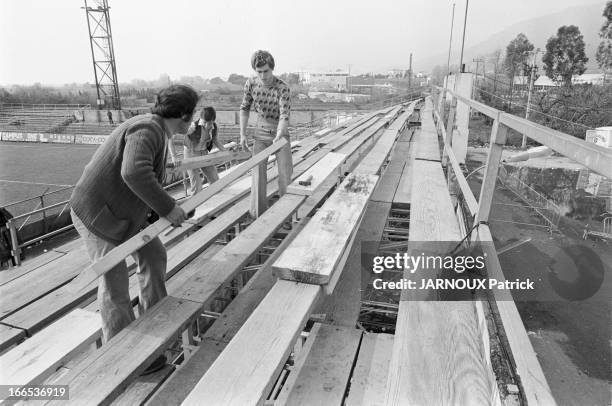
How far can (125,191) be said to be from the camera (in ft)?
7.58

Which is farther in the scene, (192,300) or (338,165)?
(338,165)

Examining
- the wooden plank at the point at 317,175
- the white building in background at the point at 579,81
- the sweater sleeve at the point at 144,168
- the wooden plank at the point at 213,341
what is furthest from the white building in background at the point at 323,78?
the sweater sleeve at the point at 144,168

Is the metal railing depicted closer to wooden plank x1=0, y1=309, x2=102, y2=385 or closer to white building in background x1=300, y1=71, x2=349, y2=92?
wooden plank x1=0, y1=309, x2=102, y2=385

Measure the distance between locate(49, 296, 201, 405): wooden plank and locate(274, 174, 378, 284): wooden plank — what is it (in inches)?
26.5

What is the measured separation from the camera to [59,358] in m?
2.19

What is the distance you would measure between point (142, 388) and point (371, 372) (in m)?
1.35

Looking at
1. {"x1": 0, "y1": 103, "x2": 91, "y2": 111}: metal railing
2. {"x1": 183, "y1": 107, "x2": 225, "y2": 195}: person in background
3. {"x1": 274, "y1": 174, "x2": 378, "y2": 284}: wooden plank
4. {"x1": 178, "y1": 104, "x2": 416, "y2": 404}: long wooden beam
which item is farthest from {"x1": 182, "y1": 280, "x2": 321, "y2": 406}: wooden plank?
{"x1": 0, "y1": 103, "x2": 91, "y2": 111}: metal railing

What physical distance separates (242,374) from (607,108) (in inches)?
1777

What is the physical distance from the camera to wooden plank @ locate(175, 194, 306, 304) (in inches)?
107

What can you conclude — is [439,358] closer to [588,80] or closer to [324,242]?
[324,242]

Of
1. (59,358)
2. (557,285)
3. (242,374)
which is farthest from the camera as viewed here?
(557,285)

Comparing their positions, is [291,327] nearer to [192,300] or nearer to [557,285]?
[192,300]

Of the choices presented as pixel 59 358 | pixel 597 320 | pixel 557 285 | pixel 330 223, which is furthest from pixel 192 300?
pixel 557 285

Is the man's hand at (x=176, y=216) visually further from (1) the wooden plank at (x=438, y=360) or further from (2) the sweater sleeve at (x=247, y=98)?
(2) the sweater sleeve at (x=247, y=98)
